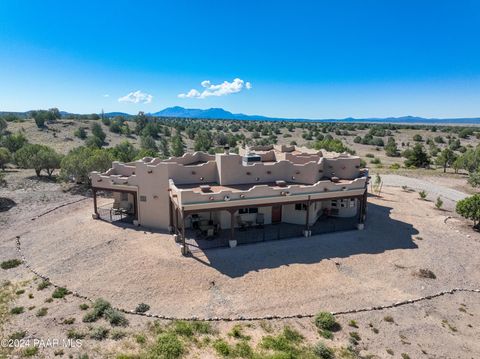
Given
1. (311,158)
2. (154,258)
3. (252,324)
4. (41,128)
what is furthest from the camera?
(41,128)

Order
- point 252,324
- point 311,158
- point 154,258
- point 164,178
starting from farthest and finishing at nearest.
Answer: point 311,158
point 164,178
point 154,258
point 252,324

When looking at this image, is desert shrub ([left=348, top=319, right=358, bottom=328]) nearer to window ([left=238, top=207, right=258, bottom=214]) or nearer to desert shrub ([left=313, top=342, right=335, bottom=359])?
desert shrub ([left=313, top=342, right=335, bottom=359])

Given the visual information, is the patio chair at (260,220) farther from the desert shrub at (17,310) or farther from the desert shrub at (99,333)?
the desert shrub at (17,310)

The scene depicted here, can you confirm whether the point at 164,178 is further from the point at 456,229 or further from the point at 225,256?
the point at 456,229

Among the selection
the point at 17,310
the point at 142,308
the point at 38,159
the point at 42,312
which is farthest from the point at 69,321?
the point at 38,159

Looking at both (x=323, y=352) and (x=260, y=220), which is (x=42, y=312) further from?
(x=260, y=220)

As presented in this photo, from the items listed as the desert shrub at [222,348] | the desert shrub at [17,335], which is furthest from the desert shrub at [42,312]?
the desert shrub at [222,348]

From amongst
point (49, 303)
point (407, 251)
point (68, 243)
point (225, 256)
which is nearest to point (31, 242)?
point (68, 243)
